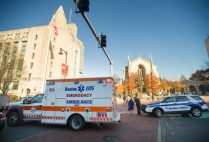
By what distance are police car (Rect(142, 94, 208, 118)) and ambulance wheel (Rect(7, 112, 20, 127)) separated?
11.0 m

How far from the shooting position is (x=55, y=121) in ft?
26.2

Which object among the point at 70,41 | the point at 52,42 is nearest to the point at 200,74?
the point at 70,41

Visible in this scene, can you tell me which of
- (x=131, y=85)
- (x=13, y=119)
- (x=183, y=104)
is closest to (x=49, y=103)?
(x=13, y=119)

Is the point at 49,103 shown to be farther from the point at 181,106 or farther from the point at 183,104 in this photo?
the point at 183,104

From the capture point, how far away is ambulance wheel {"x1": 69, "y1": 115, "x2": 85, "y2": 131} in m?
7.59

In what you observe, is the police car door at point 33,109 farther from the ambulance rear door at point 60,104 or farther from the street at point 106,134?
the ambulance rear door at point 60,104

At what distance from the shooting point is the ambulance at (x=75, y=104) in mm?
7457

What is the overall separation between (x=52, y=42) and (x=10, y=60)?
1958 centimetres

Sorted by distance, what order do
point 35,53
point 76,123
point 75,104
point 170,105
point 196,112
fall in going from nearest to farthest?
point 76,123
point 75,104
point 196,112
point 170,105
point 35,53

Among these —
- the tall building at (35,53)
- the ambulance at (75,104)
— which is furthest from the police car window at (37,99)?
the tall building at (35,53)

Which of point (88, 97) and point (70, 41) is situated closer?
point (88, 97)

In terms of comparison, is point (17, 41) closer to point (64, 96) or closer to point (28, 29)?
point (28, 29)

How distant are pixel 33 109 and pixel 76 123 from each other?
3.04 meters

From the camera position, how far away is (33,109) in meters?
8.61
